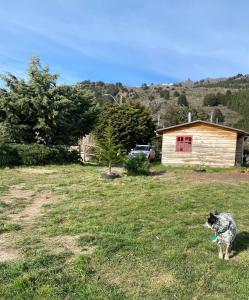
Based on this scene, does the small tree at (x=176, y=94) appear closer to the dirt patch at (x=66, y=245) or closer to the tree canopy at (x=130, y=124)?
the tree canopy at (x=130, y=124)

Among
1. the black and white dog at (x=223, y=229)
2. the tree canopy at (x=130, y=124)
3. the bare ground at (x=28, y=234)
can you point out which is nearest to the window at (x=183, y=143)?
the tree canopy at (x=130, y=124)

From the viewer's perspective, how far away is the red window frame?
79.4 feet

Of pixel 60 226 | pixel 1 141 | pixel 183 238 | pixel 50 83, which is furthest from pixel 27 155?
pixel 183 238

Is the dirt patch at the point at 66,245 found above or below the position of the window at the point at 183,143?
below

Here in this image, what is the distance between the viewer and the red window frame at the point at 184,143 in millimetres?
24203

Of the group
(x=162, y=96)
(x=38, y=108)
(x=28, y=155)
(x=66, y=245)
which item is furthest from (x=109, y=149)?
(x=162, y=96)

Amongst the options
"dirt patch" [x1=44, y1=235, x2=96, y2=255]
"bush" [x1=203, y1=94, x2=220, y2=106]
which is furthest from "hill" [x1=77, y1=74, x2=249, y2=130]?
"dirt patch" [x1=44, y1=235, x2=96, y2=255]

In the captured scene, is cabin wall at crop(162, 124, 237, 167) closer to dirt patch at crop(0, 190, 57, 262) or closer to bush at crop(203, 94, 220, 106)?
dirt patch at crop(0, 190, 57, 262)

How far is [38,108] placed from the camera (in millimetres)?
22203

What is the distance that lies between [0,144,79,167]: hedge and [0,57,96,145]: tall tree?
1745 millimetres

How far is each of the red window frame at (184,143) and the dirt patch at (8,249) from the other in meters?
18.6

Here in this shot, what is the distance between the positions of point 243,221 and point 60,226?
12.1ft

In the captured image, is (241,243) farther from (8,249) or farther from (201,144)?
(201,144)

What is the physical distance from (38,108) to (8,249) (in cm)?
1707
